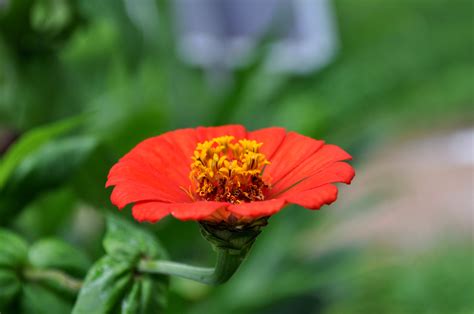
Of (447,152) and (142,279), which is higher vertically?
(142,279)

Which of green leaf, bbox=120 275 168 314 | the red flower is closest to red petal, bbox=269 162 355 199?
the red flower

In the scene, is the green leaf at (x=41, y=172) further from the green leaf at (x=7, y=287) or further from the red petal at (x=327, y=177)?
the red petal at (x=327, y=177)

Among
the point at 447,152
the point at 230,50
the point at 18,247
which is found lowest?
the point at 447,152

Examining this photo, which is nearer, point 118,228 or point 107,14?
point 118,228

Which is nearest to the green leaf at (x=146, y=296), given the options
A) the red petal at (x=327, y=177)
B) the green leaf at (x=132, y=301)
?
the green leaf at (x=132, y=301)

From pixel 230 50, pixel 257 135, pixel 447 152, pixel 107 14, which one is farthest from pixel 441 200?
pixel 257 135

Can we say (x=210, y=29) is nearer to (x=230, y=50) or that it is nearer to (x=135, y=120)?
(x=230, y=50)

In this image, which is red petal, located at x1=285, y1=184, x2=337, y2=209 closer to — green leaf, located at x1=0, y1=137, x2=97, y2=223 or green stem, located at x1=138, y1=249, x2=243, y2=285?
green stem, located at x1=138, y1=249, x2=243, y2=285

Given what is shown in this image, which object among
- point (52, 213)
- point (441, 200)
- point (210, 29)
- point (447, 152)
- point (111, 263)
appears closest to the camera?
point (111, 263)

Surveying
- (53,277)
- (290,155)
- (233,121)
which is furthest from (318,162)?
(233,121)
